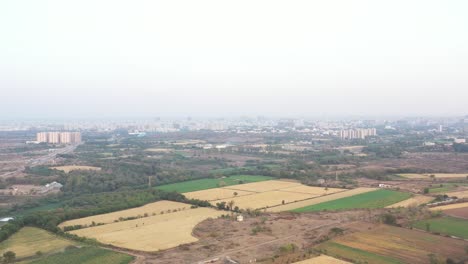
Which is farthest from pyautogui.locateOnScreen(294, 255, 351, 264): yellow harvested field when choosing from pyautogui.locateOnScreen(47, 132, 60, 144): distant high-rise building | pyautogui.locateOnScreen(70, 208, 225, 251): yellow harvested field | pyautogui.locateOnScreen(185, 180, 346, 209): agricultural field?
pyautogui.locateOnScreen(47, 132, 60, 144): distant high-rise building

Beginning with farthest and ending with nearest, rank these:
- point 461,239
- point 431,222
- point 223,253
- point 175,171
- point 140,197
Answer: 1. point 175,171
2. point 140,197
3. point 431,222
4. point 461,239
5. point 223,253

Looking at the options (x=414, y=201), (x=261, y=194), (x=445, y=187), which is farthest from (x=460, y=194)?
(x=261, y=194)

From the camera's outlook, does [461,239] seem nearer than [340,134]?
Yes

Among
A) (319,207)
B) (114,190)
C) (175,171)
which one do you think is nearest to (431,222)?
(319,207)

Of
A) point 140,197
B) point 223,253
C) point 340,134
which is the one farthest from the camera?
point 340,134

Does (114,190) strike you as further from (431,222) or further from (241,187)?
(431,222)

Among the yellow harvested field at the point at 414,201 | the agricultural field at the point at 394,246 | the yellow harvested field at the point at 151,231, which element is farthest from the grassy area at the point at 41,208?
the yellow harvested field at the point at 414,201

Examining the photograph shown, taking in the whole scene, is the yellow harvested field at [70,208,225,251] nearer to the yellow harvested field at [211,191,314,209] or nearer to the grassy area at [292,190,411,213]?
the yellow harvested field at [211,191,314,209]
